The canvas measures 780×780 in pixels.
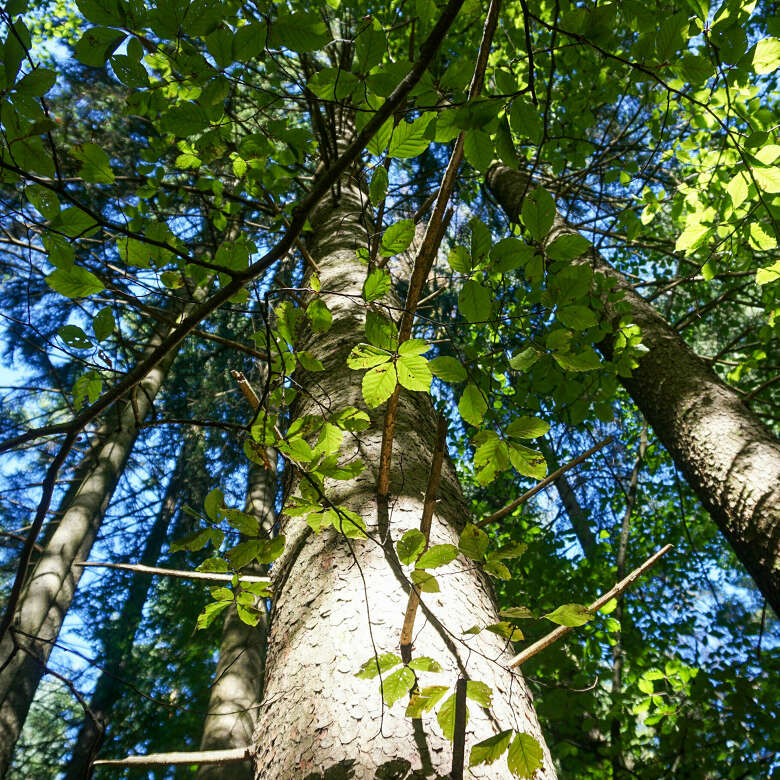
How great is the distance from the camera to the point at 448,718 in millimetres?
617

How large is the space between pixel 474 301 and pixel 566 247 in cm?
19

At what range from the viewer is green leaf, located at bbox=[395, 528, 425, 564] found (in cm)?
71

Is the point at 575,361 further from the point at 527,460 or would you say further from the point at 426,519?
the point at 426,519

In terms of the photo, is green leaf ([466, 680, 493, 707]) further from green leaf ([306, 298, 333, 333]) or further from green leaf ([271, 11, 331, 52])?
green leaf ([271, 11, 331, 52])

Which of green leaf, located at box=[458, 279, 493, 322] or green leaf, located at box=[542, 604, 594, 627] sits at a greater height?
green leaf, located at box=[458, 279, 493, 322]

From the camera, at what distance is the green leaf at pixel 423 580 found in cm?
66

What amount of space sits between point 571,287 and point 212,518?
0.79 m

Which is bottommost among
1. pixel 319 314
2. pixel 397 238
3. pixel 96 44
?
pixel 397 238

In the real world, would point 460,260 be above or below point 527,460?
above

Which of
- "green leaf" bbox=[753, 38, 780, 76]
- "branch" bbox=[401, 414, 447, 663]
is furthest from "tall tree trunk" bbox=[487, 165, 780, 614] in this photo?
"branch" bbox=[401, 414, 447, 663]

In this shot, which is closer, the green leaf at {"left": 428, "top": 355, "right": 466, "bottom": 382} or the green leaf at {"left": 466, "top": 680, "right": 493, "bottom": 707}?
the green leaf at {"left": 466, "top": 680, "right": 493, "bottom": 707}

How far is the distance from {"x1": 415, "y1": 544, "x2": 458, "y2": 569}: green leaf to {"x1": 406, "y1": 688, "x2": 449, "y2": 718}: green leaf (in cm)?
15

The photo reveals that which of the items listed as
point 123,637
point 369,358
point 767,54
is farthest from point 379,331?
point 123,637

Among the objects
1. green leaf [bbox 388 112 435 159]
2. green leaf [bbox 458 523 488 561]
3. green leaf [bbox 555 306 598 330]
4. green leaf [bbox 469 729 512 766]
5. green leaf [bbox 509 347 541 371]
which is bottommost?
green leaf [bbox 469 729 512 766]
